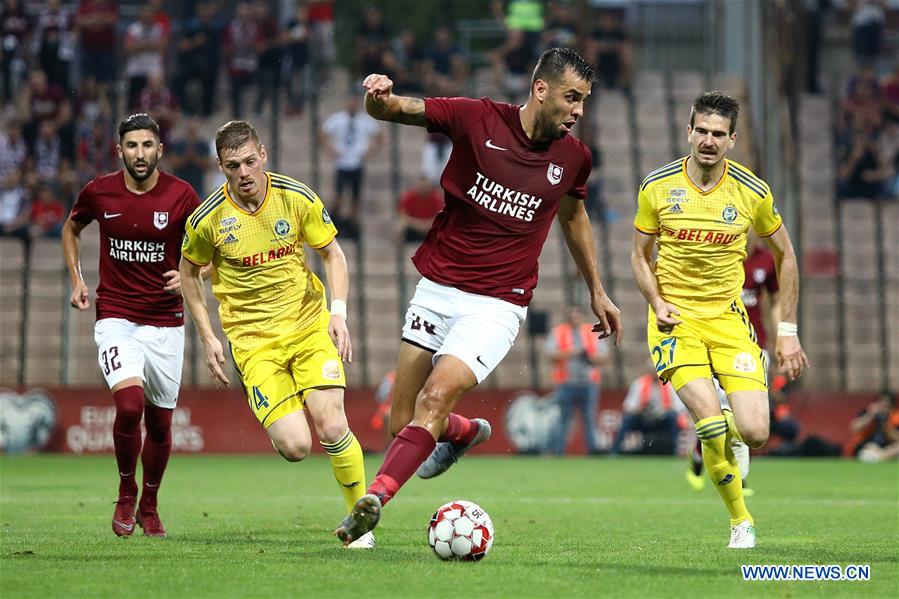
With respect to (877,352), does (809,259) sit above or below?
above

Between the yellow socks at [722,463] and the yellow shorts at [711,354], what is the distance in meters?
0.33

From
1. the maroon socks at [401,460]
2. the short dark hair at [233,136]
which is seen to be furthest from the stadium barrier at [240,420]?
the maroon socks at [401,460]

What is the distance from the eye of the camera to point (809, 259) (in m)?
24.9

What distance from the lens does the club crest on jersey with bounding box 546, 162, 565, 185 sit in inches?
332

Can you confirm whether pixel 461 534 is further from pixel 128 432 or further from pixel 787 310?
pixel 128 432

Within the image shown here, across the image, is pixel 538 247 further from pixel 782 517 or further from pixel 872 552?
pixel 782 517

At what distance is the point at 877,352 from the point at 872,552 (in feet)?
49.9

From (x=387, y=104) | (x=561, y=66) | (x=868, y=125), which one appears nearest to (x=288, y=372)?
(x=387, y=104)

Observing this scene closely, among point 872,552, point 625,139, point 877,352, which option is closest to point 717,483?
point 872,552

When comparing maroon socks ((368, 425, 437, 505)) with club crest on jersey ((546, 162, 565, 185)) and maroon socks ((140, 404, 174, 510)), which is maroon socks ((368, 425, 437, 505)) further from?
maroon socks ((140, 404, 174, 510))

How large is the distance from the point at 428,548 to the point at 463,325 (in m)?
1.45

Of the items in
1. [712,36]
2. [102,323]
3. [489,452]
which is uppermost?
[712,36]

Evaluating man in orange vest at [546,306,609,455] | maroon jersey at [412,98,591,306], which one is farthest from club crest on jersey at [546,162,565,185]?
man in orange vest at [546,306,609,455]

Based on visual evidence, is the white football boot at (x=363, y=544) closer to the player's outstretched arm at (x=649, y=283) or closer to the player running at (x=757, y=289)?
A: the player's outstretched arm at (x=649, y=283)
